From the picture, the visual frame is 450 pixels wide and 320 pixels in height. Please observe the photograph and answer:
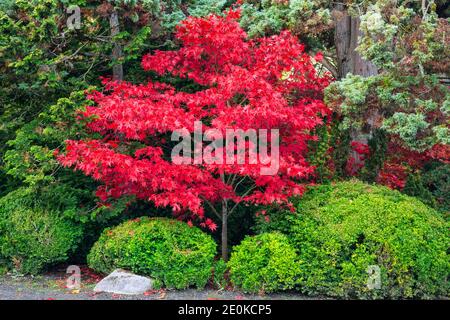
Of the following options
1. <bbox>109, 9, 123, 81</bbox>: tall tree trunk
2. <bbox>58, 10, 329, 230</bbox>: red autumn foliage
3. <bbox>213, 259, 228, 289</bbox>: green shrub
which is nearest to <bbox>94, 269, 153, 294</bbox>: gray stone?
<bbox>213, 259, 228, 289</bbox>: green shrub

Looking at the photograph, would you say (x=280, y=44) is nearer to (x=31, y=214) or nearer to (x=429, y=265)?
(x=429, y=265)

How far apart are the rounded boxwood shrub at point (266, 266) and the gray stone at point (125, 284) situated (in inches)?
44.4

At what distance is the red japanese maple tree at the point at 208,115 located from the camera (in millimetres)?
7125

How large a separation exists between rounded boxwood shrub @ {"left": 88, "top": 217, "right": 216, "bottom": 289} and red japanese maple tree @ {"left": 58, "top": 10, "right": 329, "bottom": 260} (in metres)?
0.37

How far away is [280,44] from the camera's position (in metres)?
7.74

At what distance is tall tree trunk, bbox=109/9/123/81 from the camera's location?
883cm

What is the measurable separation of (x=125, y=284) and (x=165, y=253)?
636 mm

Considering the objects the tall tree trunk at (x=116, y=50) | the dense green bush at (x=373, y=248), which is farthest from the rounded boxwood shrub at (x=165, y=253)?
the tall tree trunk at (x=116, y=50)

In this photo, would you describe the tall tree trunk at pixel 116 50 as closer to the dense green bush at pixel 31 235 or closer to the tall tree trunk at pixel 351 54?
the dense green bush at pixel 31 235

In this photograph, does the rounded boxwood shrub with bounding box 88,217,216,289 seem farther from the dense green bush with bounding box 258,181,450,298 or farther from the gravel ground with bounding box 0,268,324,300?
the dense green bush with bounding box 258,181,450,298

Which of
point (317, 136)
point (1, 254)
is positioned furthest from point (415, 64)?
point (1, 254)

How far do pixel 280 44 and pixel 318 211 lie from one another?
2.33 meters

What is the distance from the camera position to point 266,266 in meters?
7.30

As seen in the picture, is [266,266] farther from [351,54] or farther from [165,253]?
[351,54]
